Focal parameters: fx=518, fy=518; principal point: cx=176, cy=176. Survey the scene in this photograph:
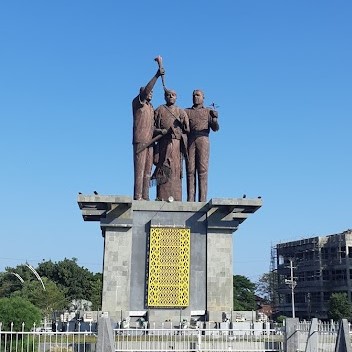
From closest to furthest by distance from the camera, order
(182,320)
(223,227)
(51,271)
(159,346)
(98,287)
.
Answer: (159,346) < (182,320) < (223,227) < (98,287) < (51,271)

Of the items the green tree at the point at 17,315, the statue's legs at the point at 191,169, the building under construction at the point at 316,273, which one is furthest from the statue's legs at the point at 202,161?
the building under construction at the point at 316,273

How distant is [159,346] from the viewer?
12.3 metres

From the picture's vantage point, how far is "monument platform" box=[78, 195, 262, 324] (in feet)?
53.0

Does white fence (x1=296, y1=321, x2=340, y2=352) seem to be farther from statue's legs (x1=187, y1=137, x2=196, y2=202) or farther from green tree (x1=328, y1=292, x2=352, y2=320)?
green tree (x1=328, y1=292, x2=352, y2=320)

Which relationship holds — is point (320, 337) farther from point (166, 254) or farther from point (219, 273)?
point (166, 254)

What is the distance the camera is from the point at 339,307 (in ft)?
142

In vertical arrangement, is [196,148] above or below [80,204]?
above

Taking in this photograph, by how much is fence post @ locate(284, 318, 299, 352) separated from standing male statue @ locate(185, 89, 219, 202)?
7.36 meters

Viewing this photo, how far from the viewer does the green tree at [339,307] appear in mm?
42562

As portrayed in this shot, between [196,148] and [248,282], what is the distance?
151 feet

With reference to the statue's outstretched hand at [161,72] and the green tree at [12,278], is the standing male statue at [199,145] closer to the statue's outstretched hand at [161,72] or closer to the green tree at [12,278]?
the statue's outstretched hand at [161,72]

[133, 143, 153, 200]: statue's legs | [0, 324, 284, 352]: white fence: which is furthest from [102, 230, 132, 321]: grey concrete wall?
[0, 324, 284, 352]: white fence

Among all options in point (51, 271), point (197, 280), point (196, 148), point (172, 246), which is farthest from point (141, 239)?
point (51, 271)

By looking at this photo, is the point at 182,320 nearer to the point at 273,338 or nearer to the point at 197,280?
the point at 197,280
